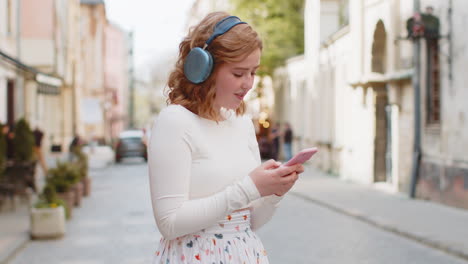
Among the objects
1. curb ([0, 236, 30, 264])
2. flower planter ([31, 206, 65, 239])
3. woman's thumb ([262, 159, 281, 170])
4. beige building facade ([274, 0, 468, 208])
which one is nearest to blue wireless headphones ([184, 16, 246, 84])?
woman's thumb ([262, 159, 281, 170])

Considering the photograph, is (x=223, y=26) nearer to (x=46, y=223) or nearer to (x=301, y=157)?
(x=301, y=157)

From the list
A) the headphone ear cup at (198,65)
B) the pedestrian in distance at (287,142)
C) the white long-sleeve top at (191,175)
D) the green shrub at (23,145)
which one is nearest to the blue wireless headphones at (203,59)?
the headphone ear cup at (198,65)

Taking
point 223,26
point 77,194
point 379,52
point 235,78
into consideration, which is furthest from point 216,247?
point 379,52

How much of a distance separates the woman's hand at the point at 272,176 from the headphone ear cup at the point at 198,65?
380mm

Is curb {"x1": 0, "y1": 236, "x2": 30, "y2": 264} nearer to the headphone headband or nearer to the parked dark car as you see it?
the headphone headband

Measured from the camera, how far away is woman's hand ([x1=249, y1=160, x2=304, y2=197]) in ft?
7.57

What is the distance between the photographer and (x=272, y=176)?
2.31 m

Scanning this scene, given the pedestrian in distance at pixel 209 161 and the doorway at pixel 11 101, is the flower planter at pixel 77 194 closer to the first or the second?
the doorway at pixel 11 101

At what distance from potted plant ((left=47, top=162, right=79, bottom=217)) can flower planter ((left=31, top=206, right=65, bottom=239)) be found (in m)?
2.43

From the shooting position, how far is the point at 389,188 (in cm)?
1856

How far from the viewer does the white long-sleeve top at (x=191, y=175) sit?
7.56ft

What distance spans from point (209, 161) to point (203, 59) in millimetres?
363

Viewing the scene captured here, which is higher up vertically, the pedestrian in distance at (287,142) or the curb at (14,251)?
the pedestrian in distance at (287,142)

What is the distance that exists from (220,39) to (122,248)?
7.17 metres
